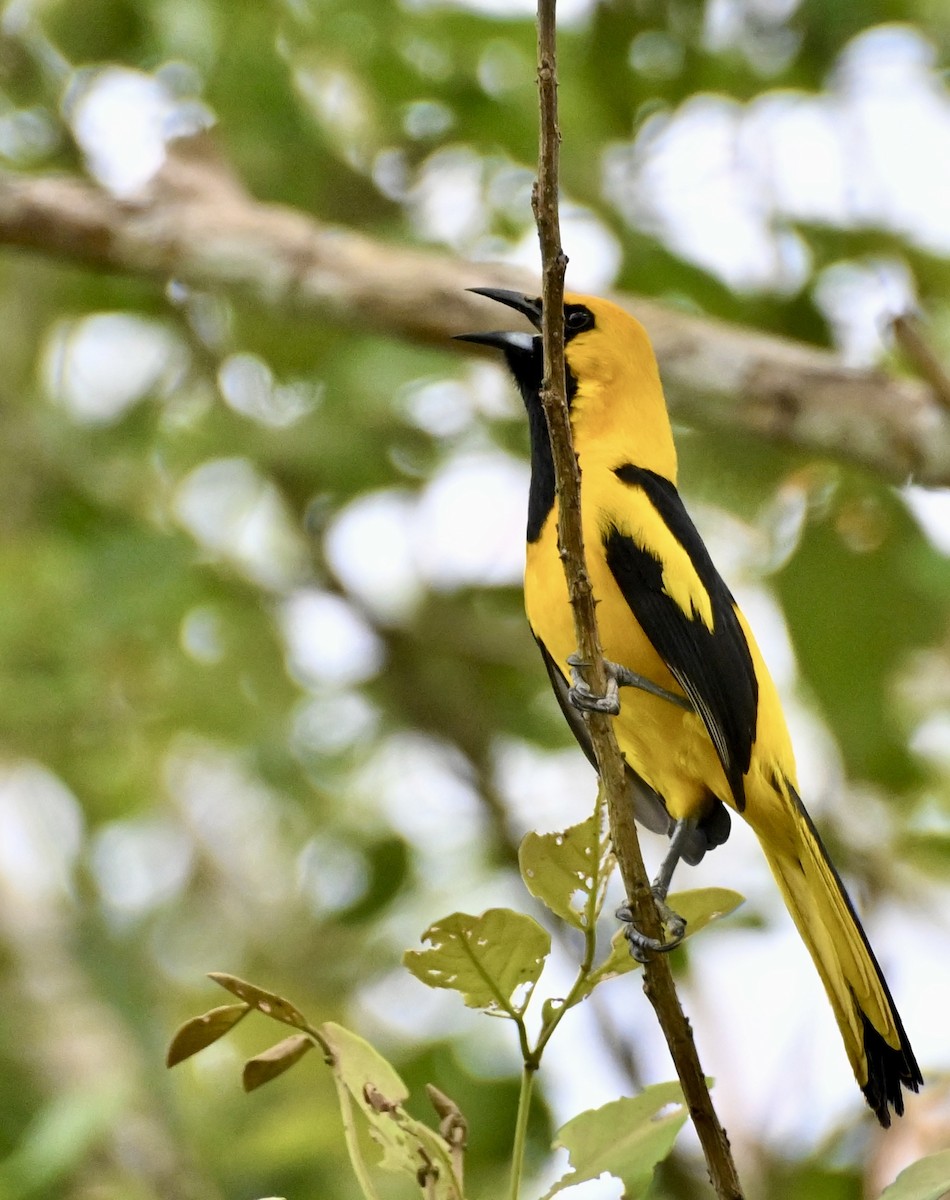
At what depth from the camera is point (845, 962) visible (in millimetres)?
2836

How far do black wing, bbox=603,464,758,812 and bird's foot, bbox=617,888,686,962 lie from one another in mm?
641

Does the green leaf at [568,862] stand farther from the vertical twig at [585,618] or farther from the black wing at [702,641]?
the black wing at [702,641]

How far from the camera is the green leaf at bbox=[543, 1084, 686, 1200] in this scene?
6.14ft

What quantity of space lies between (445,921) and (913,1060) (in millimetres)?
1199

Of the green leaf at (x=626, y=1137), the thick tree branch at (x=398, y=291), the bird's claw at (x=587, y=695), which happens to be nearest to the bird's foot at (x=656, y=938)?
the green leaf at (x=626, y=1137)

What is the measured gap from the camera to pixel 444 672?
541cm

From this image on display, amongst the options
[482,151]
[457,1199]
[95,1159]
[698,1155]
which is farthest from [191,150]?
[457,1199]

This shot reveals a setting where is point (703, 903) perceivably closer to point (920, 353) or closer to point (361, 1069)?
point (361, 1069)

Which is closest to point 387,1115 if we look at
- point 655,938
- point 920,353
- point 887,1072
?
point 655,938

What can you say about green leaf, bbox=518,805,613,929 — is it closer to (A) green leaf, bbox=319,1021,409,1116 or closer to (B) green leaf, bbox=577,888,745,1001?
(B) green leaf, bbox=577,888,745,1001

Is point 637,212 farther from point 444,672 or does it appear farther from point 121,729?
point 121,729

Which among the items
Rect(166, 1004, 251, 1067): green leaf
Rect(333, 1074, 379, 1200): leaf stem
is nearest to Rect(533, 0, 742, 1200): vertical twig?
Rect(333, 1074, 379, 1200): leaf stem

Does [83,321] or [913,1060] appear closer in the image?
[913,1060]

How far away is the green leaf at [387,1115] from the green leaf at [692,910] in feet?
0.99
